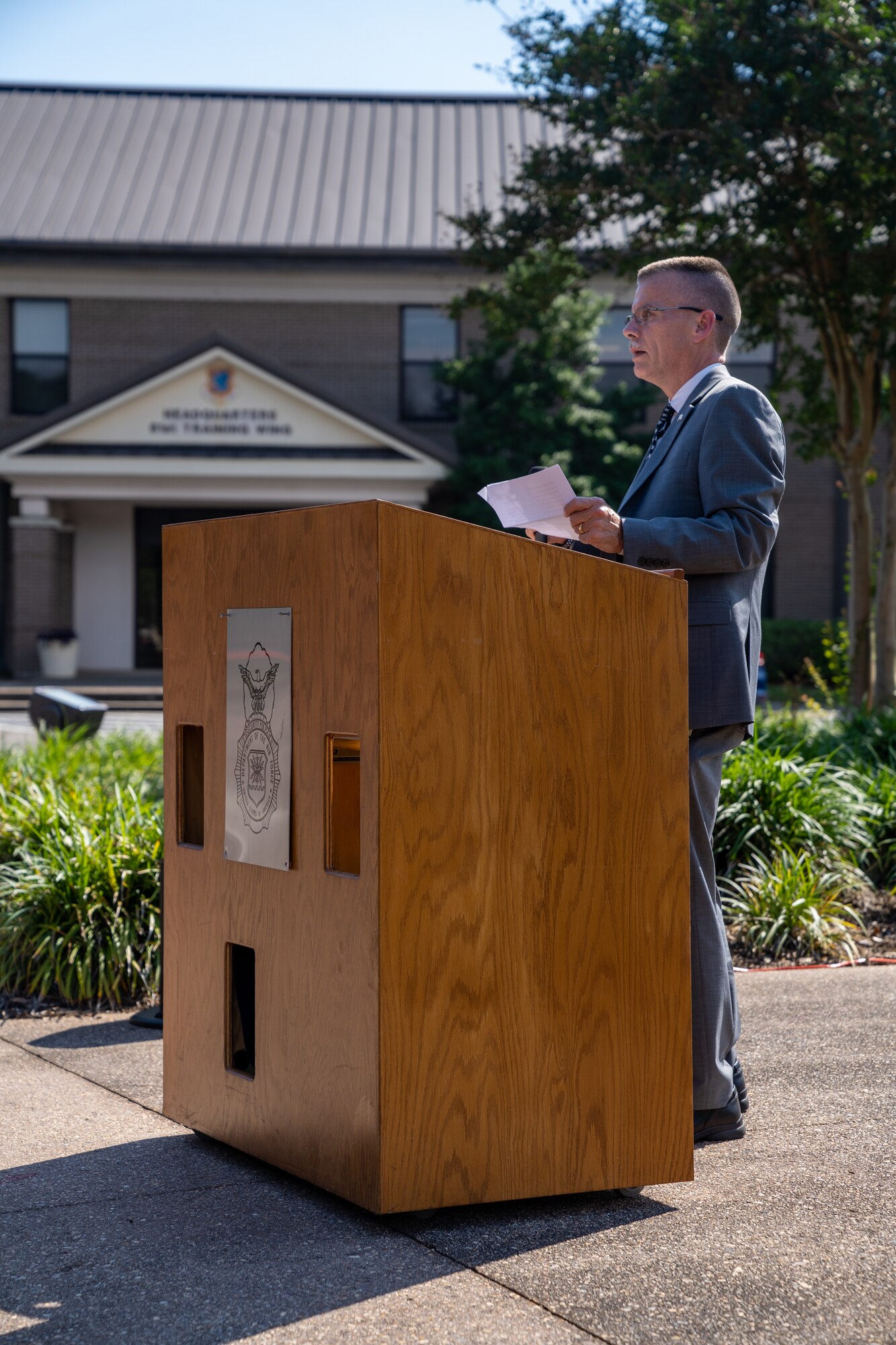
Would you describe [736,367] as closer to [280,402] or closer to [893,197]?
[280,402]

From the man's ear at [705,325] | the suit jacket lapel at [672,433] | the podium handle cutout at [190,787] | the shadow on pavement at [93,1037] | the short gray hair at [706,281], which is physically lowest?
the shadow on pavement at [93,1037]

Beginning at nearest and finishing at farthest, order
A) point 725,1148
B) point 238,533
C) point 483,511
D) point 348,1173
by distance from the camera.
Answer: point 348,1173 → point 238,533 → point 725,1148 → point 483,511

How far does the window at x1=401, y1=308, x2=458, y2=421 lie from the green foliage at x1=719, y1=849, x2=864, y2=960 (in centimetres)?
2115

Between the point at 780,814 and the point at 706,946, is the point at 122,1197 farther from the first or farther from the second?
the point at 780,814

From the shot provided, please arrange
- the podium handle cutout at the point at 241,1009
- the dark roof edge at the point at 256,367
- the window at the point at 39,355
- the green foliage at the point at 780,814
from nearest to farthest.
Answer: the podium handle cutout at the point at 241,1009
the green foliage at the point at 780,814
the dark roof edge at the point at 256,367
the window at the point at 39,355

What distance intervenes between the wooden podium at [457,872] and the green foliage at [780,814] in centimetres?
347

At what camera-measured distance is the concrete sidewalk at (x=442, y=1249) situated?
92.7 inches

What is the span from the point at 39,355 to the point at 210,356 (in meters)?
4.83

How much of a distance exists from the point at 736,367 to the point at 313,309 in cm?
818

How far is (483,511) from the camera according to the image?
74.9 ft

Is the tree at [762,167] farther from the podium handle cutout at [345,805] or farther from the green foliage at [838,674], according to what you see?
the podium handle cutout at [345,805]

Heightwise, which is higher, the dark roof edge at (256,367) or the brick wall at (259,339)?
the brick wall at (259,339)

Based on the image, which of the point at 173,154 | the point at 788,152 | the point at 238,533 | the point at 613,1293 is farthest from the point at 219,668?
the point at 173,154

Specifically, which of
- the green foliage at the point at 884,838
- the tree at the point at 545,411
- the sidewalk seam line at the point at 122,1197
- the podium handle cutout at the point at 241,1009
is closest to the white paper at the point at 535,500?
the podium handle cutout at the point at 241,1009
